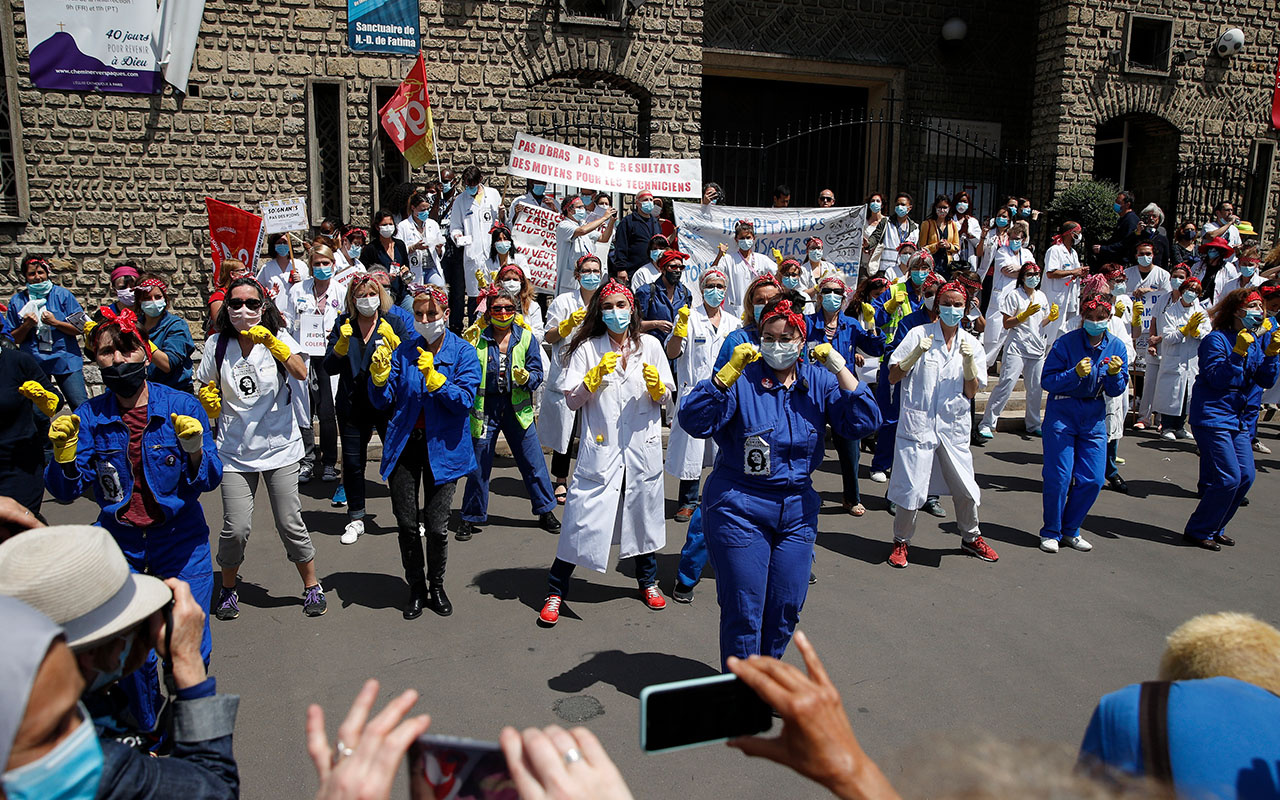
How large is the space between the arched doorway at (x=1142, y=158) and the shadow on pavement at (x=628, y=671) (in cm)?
1707

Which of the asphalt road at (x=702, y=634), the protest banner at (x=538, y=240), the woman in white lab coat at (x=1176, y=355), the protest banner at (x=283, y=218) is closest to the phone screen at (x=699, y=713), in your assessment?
the asphalt road at (x=702, y=634)

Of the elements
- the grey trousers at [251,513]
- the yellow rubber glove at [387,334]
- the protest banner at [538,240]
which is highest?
the protest banner at [538,240]

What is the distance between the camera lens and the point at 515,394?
7.20 metres

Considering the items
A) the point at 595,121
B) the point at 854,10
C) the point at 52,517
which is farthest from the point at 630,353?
the point at 854,10

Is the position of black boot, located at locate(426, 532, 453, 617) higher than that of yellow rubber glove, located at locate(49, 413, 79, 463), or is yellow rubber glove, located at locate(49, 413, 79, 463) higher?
yellow rubber glove, located at locate(49, 413, 79, 463)

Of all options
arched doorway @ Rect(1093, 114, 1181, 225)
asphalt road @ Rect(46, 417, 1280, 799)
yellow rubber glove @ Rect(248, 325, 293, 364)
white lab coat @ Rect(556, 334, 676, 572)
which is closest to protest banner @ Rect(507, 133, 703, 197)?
asphalt road @ Rect(46, 417, 1280, 799)

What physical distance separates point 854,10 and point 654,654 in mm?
16334

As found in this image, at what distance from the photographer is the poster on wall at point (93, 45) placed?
12.6 m

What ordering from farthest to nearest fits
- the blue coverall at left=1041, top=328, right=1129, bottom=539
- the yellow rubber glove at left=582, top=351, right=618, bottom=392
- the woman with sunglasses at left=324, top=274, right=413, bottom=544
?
the blue coverall at left=1041, top=328, right=1129, bottom=539, the woman with sunglasses at left=324, top=274, right=413, bottom=544, the yellow rubber glove at left=582, top=351, right=618, bottom=392

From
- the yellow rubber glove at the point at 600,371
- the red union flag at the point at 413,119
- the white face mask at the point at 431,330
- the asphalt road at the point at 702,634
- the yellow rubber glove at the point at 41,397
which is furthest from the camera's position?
the red union flag at the point at 413,119

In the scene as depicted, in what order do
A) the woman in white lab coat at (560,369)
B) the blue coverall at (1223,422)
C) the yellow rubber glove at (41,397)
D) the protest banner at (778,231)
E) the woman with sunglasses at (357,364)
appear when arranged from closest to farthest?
the yellow rubber glove at (41,397), the woman with sunglasses at (357,364), the woman in white lab coat at (560,369), the blue coverall at (1223,422), the protest banner at (778,231)

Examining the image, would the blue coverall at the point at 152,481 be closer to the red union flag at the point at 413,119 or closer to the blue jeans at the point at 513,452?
the blue jeans at the point at 513,452

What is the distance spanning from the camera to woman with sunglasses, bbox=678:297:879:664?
412cm

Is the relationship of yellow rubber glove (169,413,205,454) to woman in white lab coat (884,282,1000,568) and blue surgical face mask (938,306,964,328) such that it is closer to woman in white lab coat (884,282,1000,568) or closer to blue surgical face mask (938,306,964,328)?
woman in white lab coat (884,282,1000,568)
